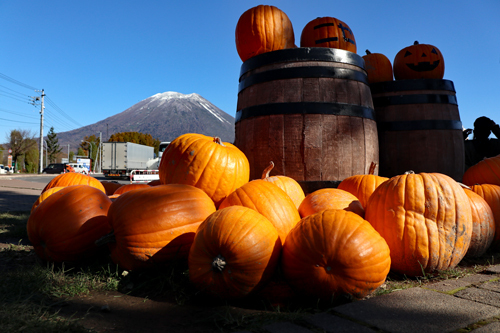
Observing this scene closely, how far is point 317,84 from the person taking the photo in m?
3.31

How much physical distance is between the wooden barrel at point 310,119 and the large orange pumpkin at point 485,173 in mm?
1177

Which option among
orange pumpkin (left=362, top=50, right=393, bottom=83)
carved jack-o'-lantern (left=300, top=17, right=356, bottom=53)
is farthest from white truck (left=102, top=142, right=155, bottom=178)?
carved jack-o'-lantern (left=300, top=17, right=356, bottom=53)

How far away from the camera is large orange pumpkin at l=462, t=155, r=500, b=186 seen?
3.43m

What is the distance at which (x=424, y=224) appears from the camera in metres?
2.13

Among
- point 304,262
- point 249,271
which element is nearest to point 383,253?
point 304,262

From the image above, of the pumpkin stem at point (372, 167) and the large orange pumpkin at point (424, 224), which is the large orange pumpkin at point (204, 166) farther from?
the pumpkin stem at point (372, 167)

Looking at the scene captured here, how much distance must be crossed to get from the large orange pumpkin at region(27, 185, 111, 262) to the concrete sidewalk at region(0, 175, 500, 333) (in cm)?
159

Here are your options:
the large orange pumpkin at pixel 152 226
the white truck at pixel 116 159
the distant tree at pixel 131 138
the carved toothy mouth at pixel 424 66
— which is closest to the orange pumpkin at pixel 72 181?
the large orange pumpkin at pixel 152 226

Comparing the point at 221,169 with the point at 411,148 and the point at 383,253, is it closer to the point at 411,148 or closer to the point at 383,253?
the point at 383,253

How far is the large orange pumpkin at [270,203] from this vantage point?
7.13 feet

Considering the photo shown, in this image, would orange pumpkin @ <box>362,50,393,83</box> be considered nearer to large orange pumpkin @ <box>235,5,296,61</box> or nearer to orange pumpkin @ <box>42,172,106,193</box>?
large orange pumpkin @ <box>235,5,296,61</box>

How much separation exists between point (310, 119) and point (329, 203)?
42.4 inches

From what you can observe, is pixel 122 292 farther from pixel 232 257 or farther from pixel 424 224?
pixel 424 224

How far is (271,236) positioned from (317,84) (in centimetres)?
199
